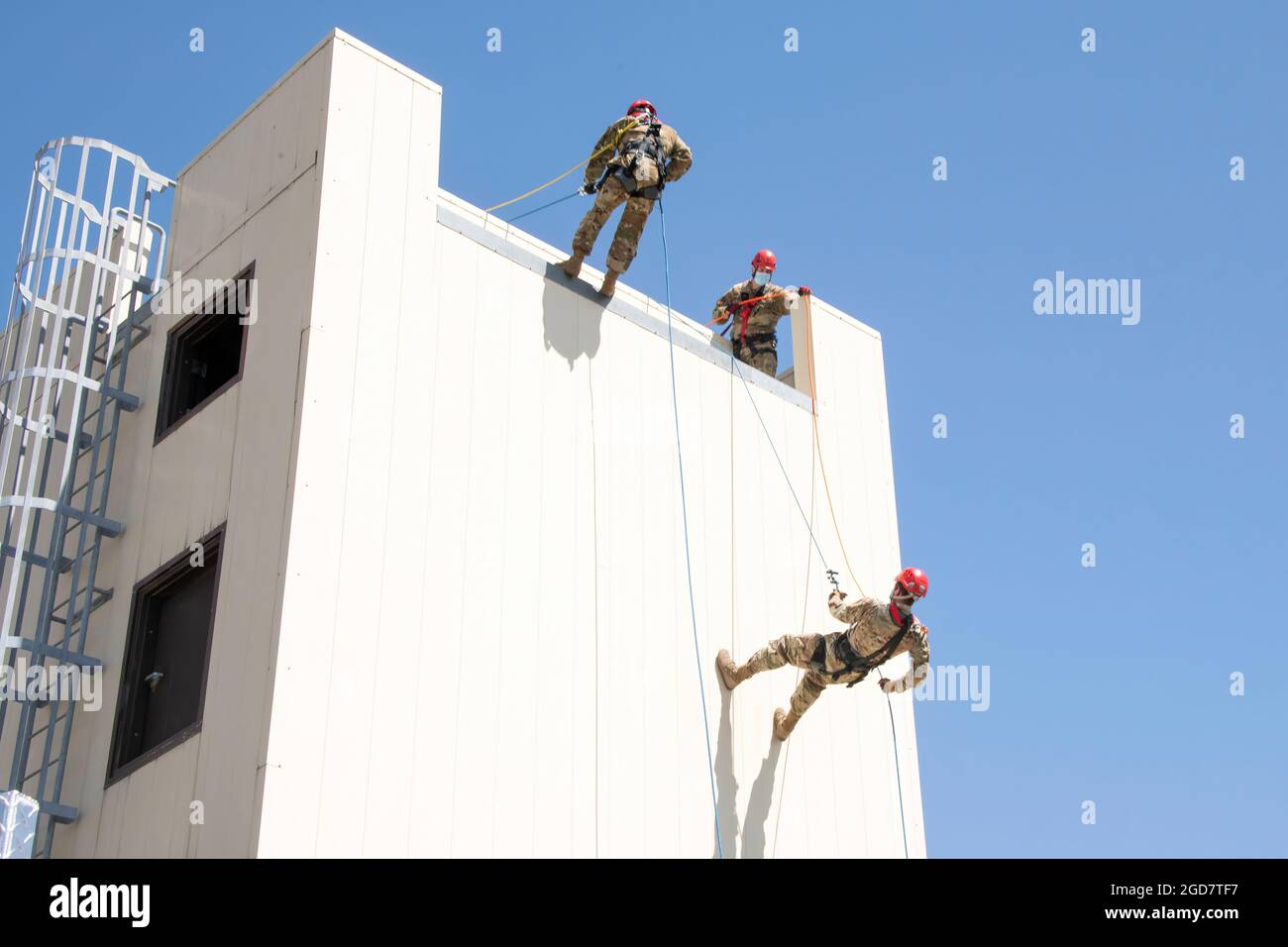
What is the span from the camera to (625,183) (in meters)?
16.5

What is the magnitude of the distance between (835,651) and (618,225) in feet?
15.6

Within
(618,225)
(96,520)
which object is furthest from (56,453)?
(618,225)

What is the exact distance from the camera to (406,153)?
50.4ft

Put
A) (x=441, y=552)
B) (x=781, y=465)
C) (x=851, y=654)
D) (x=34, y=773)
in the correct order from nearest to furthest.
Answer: (x=441, y=552), (x=34, y=773), (x=851, y=654), (x=781, y=465)

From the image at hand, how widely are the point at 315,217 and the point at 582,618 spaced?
4.23m

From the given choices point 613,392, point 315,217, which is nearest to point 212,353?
point 315,217

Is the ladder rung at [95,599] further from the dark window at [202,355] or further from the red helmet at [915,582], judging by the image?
the red helmet at [915,582]

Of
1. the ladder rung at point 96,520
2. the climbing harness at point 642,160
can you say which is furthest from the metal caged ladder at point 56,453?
the climbing harness at point 642,160

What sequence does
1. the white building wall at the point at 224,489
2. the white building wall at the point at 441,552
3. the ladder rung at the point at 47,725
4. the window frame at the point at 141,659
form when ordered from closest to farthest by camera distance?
the white building wall at the point at 224,489 → the white building wall at the point at 441,552 → the window frame at the point at 141,659 → the ladder rung at the point at 47,725

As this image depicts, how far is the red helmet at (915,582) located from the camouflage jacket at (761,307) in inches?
191

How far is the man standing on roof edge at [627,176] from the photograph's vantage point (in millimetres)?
16484

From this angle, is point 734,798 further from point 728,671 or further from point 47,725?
point 47,725

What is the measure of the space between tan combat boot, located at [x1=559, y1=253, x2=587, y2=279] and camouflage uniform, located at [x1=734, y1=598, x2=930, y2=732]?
13.5 feet
